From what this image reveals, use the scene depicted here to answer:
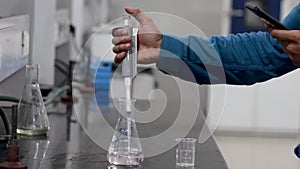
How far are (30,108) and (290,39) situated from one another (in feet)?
2.36

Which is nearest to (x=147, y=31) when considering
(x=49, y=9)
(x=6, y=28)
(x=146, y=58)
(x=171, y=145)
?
(x=146, y=58)

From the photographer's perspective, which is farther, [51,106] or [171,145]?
[51,106]

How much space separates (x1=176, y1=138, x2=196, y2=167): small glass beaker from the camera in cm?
145

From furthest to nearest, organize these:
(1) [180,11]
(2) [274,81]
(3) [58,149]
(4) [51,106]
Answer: (1) [180,11], (2) [274,81], (4) [51,106], (3) [58,149]

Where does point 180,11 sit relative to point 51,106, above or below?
above

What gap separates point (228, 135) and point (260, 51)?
3.92m

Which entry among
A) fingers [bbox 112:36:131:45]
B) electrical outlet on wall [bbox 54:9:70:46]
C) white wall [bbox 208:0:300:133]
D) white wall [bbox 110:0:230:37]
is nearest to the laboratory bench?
fingers [bbox 112:36:131:45]

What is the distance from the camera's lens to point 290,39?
147cm

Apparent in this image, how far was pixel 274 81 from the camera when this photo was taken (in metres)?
5.42

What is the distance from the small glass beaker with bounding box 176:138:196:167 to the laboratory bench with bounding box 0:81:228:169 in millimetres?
17

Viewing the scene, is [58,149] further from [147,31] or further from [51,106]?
[51,106]

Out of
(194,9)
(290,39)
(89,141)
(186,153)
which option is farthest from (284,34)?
(194,9)

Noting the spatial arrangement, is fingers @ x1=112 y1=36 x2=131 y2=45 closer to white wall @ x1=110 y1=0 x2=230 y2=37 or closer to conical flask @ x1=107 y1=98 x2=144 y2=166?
conical flask @ x1=107 y1=98 x2=144 y2=166

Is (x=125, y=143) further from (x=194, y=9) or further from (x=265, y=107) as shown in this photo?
(x=194, y=9)
